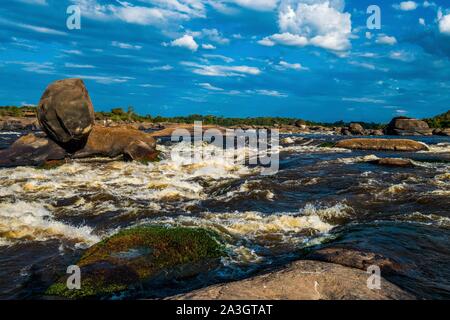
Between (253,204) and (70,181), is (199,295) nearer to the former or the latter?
(253,204)

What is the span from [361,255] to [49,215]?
386 inches

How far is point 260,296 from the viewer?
5285 mm

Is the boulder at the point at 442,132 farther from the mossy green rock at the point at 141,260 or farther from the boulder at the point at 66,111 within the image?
the mossy green rock at the point at 141,260

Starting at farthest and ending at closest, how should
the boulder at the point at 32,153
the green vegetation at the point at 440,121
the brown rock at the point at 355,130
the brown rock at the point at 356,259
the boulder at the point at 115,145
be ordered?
the green vegetation at the point at 440,121 < the brown rock at the point at 355,130 < the boulder at the point at 115,145 < the boulder at the point at 32,153 < the brown rock at the point at 356,259

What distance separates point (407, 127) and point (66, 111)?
62563 millimetres

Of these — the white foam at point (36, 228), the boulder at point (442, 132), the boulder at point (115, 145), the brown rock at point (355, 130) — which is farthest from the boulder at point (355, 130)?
the white foam at point (36, 228)

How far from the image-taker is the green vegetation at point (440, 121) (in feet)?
263

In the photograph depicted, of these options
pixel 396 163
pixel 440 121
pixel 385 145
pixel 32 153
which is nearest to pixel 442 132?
pixel 440 121

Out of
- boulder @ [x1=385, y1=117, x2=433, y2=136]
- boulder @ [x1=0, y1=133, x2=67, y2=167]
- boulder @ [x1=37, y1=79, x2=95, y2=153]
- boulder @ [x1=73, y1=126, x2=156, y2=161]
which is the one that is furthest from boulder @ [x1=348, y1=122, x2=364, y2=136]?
boulder @ [x1=0, y1=133, x2=67, y2=167]

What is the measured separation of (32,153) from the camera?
77.9 ft

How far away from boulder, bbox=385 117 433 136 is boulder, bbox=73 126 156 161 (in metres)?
55.8

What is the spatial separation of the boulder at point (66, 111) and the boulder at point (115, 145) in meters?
1.20

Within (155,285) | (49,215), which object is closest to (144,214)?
(49,215)

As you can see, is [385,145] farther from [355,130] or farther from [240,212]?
[355,130]
